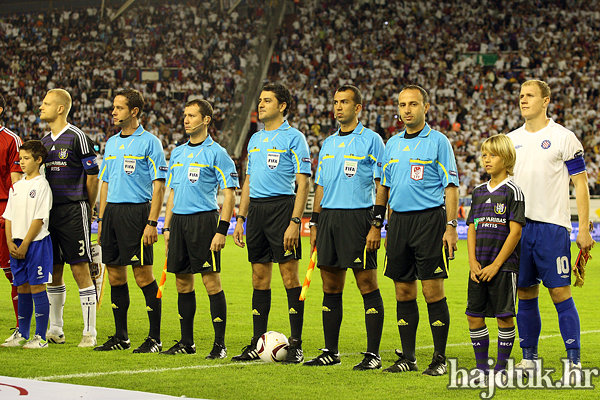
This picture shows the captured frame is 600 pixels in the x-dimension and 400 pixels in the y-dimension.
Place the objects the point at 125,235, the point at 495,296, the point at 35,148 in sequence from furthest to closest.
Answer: the point at 35,148 → the point at 125,235 → the point at 495,296

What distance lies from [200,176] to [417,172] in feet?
6.66

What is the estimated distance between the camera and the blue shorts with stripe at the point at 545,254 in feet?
18.2

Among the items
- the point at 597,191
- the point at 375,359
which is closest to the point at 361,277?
the point at 375,359

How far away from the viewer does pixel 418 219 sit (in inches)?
231

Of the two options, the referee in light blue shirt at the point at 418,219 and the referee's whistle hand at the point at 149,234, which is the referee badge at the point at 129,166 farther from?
the referee in light blue shirt at the point at 418,219

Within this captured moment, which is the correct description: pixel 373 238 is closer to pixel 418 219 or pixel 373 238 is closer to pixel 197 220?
pixel 418 219

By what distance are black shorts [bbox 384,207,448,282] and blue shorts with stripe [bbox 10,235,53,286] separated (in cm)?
332

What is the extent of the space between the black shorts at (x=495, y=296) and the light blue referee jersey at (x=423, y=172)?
842mm

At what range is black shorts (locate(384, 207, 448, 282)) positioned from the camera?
5.77 meters

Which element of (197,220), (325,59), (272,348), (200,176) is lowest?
(272,348)

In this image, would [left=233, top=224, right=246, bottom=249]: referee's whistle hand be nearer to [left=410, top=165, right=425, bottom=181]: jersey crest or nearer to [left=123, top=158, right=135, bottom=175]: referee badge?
[left=123, top=158, right=135, bottom=175]: referee badge

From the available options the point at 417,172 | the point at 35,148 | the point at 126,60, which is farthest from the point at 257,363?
the point at 126,60

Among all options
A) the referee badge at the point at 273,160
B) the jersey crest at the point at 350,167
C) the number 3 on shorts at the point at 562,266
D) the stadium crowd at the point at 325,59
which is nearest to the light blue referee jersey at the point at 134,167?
the referee badge at the point at 273,160

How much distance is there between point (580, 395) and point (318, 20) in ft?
104
